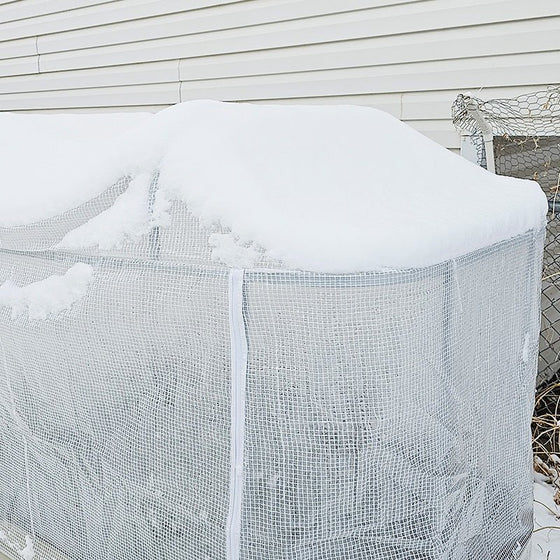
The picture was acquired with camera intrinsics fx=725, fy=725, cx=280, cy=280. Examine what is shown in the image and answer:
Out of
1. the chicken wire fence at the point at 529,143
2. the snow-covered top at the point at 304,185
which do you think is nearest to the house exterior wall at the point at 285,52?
the chicken wire fence at the point at 529,143

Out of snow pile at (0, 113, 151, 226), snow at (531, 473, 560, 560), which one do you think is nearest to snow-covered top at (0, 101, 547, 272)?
snow pile at (0, 113, 151, 226)

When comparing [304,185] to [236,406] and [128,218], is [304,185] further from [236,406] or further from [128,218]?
[236,406]

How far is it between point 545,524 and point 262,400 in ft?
5.12

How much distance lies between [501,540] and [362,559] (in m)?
0.60

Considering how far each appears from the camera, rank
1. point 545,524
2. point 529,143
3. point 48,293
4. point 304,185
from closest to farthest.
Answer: point 304,185, point 48,293, point 545,524, point 529,143

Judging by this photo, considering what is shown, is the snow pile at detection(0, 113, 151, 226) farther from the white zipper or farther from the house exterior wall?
the house exterior wall

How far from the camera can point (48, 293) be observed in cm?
203

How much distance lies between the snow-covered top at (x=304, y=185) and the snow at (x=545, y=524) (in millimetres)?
1115

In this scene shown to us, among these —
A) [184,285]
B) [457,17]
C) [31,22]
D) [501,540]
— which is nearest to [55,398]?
[184,285]

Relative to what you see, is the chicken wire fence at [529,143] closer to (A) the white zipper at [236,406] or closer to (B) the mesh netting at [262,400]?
(B) the mesh netting at [262,400]

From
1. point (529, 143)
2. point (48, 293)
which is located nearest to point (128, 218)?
point (48, 293)

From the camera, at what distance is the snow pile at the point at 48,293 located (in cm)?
194

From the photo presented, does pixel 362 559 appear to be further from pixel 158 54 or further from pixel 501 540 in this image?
pixel 158 54

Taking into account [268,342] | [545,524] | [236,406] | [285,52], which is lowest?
[545,524]
